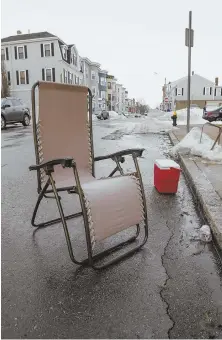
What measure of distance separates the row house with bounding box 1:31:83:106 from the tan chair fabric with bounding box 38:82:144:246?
35158mm

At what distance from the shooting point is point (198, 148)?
7137 mm

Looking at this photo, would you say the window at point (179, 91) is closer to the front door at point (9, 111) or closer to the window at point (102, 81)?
the window at point (102, 81)

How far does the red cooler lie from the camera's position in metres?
4.42

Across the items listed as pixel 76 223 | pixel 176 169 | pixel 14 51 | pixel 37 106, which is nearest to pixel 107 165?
pixel 176 169

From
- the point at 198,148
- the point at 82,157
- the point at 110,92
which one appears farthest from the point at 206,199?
the point at 110,92

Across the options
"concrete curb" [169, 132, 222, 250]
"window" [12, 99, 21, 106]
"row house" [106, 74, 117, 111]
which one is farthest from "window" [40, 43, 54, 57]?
"row house" [106, 74, 117, 111]

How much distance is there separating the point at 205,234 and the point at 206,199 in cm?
82

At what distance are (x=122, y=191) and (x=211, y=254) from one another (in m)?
1.04

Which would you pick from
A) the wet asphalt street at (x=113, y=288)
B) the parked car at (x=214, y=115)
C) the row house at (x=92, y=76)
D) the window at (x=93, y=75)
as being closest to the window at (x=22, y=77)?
the row house at (x=92, y=76)

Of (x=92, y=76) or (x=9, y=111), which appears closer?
(x=9, y=111)

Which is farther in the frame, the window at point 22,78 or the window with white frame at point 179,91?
the window with white frame at point 179,91

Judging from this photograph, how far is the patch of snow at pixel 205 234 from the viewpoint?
3.05 m

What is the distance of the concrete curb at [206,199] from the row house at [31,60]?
3405 centimetres

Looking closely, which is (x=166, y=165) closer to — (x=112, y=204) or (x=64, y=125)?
(x=64, y=125)
